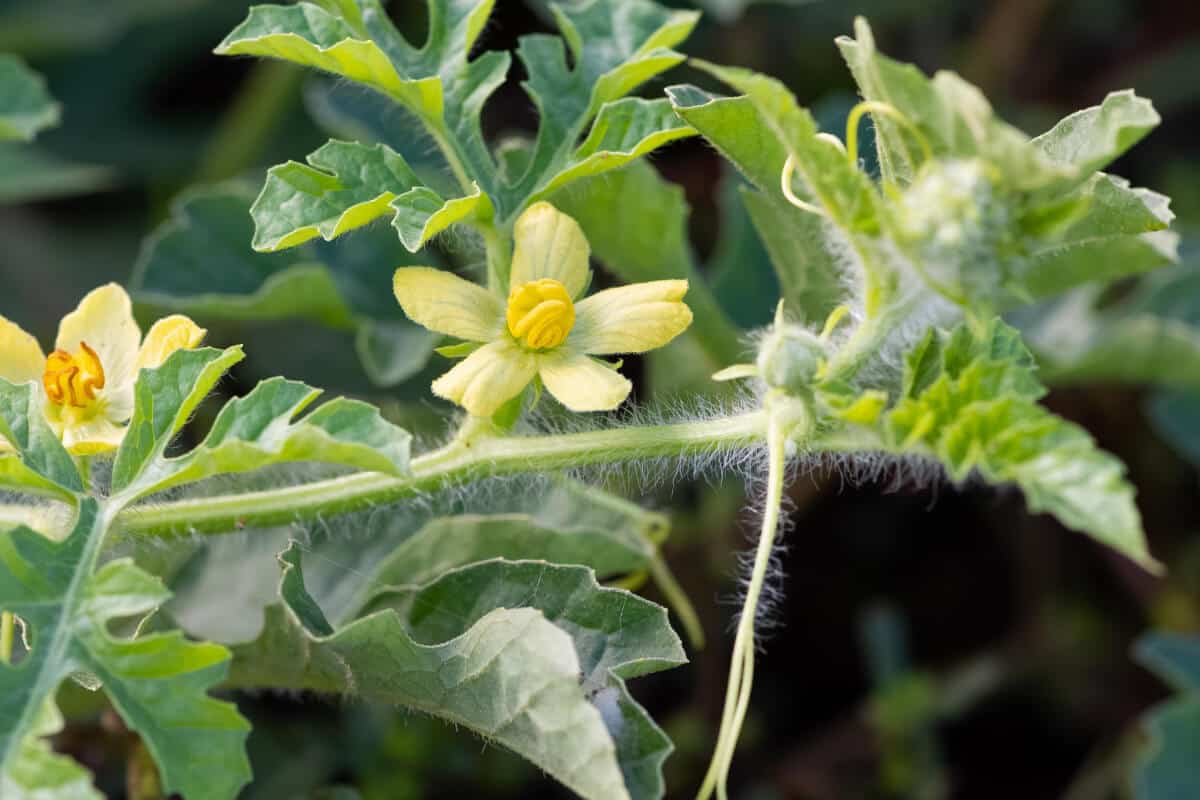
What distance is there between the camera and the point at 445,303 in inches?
49.9

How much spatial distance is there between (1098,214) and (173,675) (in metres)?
0.89

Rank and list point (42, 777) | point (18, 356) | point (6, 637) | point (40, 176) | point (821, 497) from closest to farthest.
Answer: point (42, 777), point (6, 637), point (18, 356), point (40, 176), point (821, 497)

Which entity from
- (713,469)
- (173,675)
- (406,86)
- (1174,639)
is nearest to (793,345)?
(713,469)

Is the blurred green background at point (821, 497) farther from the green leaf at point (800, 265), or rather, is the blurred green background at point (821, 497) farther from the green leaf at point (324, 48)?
the green leaf at point (324, 48)

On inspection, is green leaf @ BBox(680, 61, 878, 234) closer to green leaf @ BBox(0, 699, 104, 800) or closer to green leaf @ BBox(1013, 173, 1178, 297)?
green leaf @ BBox(1013, 173, 1178, 297)

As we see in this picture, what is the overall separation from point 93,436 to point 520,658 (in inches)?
18.7

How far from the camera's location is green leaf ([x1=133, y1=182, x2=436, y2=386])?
1856mm

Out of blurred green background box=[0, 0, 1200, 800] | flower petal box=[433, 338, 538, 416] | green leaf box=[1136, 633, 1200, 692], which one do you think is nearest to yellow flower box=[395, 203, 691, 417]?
flower petal box=[433, 338, 538, 416]

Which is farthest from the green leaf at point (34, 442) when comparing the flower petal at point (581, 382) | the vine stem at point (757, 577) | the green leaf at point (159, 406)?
the vine stem at point (757, 577)

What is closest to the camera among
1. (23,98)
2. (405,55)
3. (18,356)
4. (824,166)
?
(824,166)

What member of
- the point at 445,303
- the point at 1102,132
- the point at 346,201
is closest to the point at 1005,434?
the point at 1102,132

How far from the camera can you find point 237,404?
3.73 feet

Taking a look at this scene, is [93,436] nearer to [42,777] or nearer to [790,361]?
[42,777]

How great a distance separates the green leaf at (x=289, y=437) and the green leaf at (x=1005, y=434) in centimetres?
42
